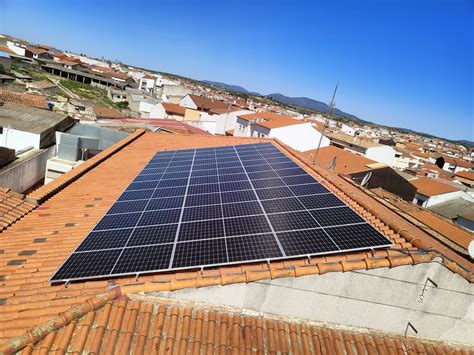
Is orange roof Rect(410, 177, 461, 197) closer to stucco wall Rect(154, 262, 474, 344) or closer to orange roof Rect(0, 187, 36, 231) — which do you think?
stucco wall Rect(154, 262, 474, 344)

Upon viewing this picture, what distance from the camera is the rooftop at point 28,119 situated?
75.0ft

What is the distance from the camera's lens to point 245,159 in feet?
48.4

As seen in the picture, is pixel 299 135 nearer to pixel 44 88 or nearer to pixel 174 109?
pixel 174 109

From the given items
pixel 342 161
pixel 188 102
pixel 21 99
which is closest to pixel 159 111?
pixel 188 102

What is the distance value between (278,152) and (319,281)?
995 cm

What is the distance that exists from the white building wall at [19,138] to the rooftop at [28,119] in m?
0.31

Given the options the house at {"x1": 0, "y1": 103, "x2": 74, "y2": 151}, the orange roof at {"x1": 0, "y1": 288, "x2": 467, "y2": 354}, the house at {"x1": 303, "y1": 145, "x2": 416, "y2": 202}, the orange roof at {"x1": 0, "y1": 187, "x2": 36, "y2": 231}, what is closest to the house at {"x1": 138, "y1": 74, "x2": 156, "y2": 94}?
the house at {"x1": 303, "y1": 145, "x2": 416, "y2": 202}

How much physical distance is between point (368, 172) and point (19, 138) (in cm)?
3190

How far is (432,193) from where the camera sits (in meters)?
43.3

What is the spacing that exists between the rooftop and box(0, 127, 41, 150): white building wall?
1.03 ft

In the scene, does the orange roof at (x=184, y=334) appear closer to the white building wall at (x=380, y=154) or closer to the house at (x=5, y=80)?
the white building wall at (x=380, y=154)

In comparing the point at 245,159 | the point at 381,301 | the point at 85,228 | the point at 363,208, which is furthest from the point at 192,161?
the point at 381,301

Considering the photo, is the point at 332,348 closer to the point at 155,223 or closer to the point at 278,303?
the point at 278,303

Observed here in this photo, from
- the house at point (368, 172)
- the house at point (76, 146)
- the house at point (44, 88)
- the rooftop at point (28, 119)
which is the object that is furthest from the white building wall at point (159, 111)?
the house at point (76, 146)
